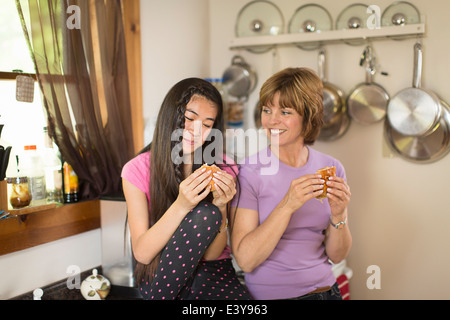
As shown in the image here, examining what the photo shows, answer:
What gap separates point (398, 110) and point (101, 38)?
3.84ft

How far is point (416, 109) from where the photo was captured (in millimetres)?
1768

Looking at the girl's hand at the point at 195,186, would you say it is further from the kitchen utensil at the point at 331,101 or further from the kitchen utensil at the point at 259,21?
the kitchen utensil at the point at 259,21

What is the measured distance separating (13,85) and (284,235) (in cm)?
96

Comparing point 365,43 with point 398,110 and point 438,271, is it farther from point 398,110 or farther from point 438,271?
point 438,271

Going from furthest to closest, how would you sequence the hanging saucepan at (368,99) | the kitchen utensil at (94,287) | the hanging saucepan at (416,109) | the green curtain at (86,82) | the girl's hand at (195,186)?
the hanging saucepan at (368,99)
the hanging saucepan at (416,109)
the kitchen utensil at (94,287)
the green curtain at (86,82)
the girl's hand at (195,186)

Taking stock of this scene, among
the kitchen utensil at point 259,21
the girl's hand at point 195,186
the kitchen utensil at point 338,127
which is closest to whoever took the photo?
the girl's hand at point 195,186

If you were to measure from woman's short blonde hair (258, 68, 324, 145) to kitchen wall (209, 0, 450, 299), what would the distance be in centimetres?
67

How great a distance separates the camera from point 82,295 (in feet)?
5.19

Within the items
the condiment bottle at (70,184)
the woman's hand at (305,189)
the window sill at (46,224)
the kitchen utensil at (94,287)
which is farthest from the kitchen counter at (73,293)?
the woman's hand at (305,189)

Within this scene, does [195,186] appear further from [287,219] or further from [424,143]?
[424,143]

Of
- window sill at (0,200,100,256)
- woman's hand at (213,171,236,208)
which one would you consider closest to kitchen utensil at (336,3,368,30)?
woman's hand at (213,171,236,208)

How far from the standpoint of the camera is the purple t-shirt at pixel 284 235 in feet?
4.50

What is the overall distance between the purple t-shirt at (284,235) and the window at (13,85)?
0.71m

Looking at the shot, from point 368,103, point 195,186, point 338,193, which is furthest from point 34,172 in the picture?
point 368,103
